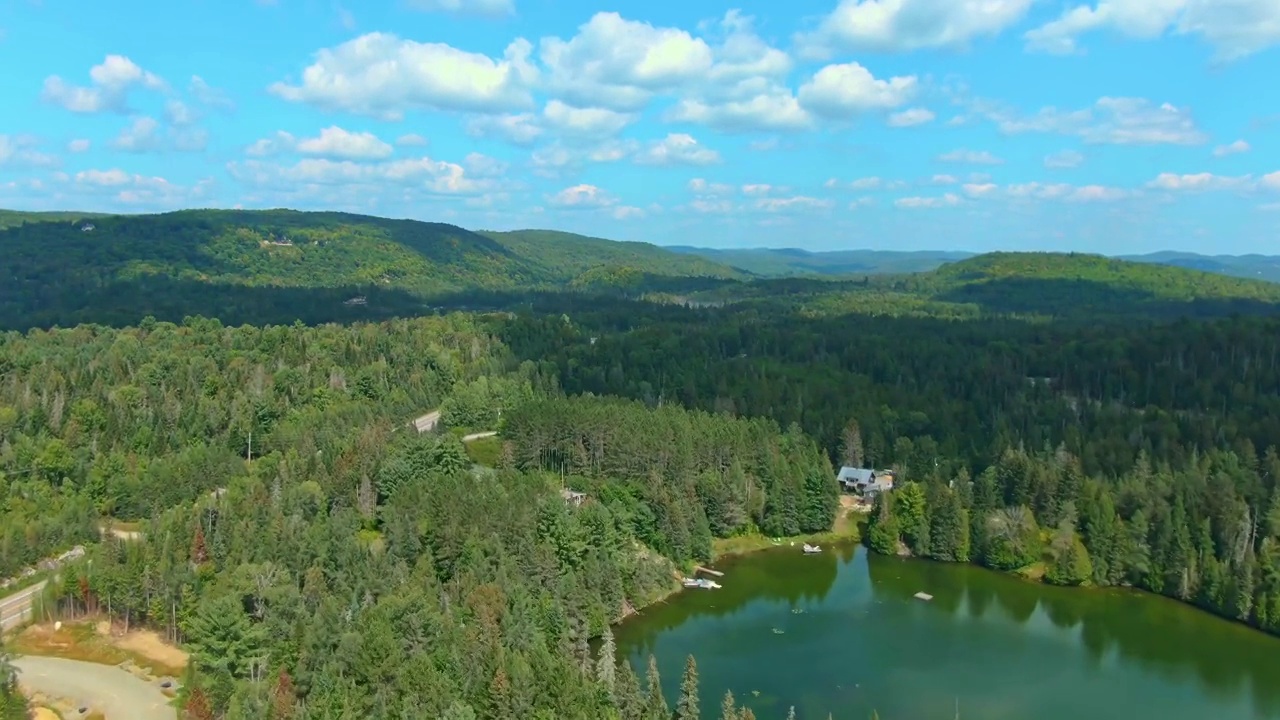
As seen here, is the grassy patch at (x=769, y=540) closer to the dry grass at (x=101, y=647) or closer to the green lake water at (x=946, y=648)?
the green lake water at (x=946, y=648)

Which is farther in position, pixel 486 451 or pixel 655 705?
pixel 486 451

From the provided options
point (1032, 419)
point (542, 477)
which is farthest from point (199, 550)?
point (1032, 419)

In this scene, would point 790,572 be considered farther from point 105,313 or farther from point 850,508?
point 105,313

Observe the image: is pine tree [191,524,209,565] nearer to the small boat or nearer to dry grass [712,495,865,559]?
the small boat

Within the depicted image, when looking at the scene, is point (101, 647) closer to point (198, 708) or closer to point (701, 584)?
point (198, 708)

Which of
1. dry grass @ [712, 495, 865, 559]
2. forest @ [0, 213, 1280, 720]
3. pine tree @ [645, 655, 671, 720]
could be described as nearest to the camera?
pine tree @ [645, 655, 671, 720]

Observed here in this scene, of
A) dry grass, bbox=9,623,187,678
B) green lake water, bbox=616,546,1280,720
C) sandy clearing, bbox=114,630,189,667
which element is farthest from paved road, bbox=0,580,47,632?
green lake water, bbox=616,546,1280,720
